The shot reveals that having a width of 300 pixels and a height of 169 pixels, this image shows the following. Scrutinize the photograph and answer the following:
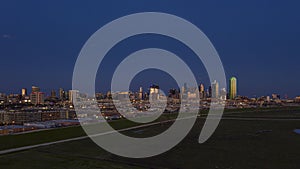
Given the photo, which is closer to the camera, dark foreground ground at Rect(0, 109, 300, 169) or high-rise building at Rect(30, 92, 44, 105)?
dark foreground ground at Rect(0, 109, 300, 169)

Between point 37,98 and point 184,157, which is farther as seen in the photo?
point 37,98

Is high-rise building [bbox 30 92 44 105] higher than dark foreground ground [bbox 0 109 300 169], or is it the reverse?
high-rise building [bbox 30 92 44 105]

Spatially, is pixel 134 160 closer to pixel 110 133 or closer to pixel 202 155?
pixel 202 155

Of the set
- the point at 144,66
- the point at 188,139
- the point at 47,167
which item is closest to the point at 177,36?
the point at 144,66

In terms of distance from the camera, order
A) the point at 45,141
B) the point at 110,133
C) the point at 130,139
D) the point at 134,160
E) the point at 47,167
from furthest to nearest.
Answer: the point at 110,133, the point at 130,139, the point at 45,141, the point at 134,160, the point at 47,167

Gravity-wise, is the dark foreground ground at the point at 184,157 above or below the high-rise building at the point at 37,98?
below

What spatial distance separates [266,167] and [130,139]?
9.27 meters

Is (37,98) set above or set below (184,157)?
above

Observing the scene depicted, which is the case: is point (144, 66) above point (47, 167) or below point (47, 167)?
above

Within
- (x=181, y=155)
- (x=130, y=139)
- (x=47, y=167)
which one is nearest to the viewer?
(x=47, y=167)

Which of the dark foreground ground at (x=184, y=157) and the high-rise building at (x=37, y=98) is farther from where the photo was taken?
the high-rise building at (x=37, y=98)

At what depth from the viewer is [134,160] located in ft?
42.9

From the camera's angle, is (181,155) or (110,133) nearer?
(181,155)

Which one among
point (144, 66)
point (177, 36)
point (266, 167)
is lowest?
point (266, 167)
